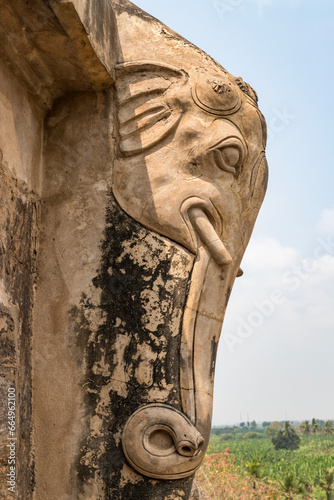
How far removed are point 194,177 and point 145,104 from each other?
16.1 inches

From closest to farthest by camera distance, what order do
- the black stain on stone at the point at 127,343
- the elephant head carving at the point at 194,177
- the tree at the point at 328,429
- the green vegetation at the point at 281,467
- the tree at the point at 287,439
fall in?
the black stain on stone at the point at 127,343 < the elephant head carving at the point at 194,177 < the green vegetation at the point at 281,467 < the tree at the point at 328,429 < the tree at the point at 287,439

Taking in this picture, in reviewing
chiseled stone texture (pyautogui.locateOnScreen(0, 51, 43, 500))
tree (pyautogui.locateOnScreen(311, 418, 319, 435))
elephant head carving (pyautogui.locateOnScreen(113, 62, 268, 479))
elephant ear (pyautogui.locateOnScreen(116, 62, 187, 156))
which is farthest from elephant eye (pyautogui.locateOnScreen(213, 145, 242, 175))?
tree (pyautogui.locateOnScreen(311, 418, 319, 435))

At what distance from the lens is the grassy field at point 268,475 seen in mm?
9508

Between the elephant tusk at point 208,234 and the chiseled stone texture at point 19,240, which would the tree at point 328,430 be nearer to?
the elephant tusk at point 208,234

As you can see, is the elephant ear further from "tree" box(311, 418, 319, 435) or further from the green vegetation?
"tree" box(311, 418, 319, 435)

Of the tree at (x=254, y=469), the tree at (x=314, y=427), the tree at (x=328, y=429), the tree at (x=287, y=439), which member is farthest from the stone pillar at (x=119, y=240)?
the tree at (x=314, y=427)

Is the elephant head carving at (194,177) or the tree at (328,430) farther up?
the tree at (328,430)

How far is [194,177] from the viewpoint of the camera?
8.95 ft

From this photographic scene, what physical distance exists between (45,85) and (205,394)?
1.55m

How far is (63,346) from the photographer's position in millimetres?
2496

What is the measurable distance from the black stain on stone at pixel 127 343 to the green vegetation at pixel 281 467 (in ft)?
22.6

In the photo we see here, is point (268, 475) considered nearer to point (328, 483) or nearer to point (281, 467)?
point (328, 483)

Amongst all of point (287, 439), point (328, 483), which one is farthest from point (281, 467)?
point (287, 439)

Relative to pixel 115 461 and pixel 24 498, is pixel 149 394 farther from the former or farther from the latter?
pixel 24 498
